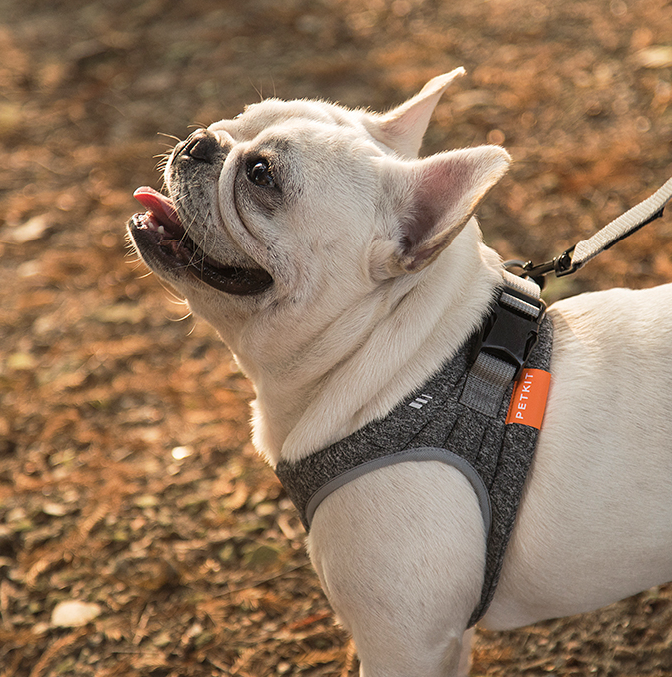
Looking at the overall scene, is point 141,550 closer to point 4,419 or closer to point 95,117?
point 4,419

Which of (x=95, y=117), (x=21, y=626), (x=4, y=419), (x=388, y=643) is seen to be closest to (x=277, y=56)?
(x=95, y=117)

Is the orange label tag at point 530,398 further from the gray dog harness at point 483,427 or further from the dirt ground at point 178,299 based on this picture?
the dirt ground at point 178,299

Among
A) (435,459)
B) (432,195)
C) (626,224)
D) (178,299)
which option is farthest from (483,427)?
(178,299)

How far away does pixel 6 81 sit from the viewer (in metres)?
6.61

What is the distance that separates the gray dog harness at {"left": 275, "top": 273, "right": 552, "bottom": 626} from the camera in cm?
187

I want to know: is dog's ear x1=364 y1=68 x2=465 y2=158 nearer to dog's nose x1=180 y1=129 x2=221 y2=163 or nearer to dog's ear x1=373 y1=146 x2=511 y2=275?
dog's ear x1=373 y1=146 x2=511 y2=275

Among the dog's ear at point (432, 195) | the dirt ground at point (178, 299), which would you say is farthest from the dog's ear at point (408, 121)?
the dirt ground at point (178, 299)

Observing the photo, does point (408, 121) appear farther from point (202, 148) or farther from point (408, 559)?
point (408, 559)

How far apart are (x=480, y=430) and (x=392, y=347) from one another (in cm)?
35

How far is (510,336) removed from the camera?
1950mm

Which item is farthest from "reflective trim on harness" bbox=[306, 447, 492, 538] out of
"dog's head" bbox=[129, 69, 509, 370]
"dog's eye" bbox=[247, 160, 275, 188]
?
"dog's eye" bbox=[247, 160, 275, 188]

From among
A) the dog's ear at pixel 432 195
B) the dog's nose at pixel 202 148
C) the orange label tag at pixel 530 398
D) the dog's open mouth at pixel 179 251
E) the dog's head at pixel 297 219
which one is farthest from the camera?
the dog's nose at pixel 202 148

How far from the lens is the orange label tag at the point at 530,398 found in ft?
6.21

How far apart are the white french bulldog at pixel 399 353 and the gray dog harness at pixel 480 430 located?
0.13 feet
